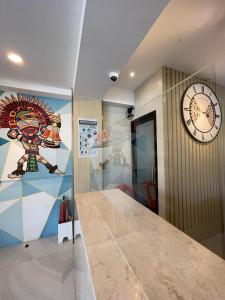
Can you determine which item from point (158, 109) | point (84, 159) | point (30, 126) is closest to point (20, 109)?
point (30, 126)

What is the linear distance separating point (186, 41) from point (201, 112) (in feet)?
2.39

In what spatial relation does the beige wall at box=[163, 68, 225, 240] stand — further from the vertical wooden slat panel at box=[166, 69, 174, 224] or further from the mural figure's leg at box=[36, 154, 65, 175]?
the mural figure's leg at box=[36, 154, 65, 175]

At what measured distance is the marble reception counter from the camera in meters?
0.54

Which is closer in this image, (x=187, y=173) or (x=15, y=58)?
(x=15, y=58)

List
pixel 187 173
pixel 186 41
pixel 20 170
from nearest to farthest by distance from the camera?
1. pixel 186 41
2. pixel 187 173
3. pixel 20 170

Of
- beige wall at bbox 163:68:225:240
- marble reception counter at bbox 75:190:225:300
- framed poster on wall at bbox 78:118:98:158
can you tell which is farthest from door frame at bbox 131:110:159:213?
marble reception counter at bbox 75:190:225:300

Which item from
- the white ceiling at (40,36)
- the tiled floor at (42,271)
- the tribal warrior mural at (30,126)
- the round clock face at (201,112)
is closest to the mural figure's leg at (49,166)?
the tribal warrior mural at (30,126)

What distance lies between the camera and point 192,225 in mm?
1744

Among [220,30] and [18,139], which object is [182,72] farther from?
[18,139]

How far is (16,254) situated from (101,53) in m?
2.48

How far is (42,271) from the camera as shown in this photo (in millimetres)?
1574

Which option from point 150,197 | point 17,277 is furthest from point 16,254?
point 150,197

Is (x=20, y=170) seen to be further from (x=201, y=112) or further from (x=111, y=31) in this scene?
(x=201, y=112)

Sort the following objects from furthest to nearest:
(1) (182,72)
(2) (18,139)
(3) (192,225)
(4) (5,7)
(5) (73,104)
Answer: (5) (73,104) < (2) (18,139) < (1) (182,72) < (3) (192,225) < (4) (5,7)
